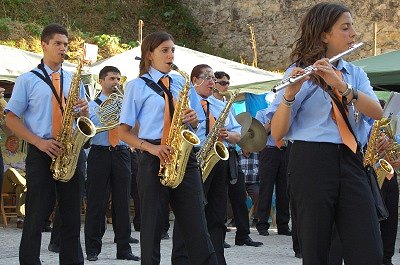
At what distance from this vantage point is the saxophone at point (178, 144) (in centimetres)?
609

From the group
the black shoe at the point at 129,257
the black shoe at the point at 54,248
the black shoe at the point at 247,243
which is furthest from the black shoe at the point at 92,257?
the black shoe at the point at 247,243

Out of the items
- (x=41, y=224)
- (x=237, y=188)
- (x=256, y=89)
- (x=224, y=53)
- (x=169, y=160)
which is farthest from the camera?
(x=224, y=53)

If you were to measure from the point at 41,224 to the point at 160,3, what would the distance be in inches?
734

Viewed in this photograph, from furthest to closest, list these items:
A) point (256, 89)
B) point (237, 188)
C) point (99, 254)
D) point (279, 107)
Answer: point (256, 89) → point (237, 188) → point (99, 254) → point (279, 107)

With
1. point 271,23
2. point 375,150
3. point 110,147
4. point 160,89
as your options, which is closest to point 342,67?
point 160,89

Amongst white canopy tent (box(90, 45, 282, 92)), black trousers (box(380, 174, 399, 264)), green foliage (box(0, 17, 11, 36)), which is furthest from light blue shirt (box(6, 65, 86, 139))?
green foliage (box(0, 17, 11, 36))

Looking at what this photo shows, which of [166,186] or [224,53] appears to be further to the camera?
[224,53]

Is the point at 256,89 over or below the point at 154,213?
over

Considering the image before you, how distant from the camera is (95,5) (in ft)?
78.2

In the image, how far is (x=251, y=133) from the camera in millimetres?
9695

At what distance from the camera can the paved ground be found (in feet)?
29.5

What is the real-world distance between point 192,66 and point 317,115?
839cm

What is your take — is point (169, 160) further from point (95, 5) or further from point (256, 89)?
point (95, 5)

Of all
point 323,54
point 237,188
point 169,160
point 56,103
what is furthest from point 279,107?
point 237,188
